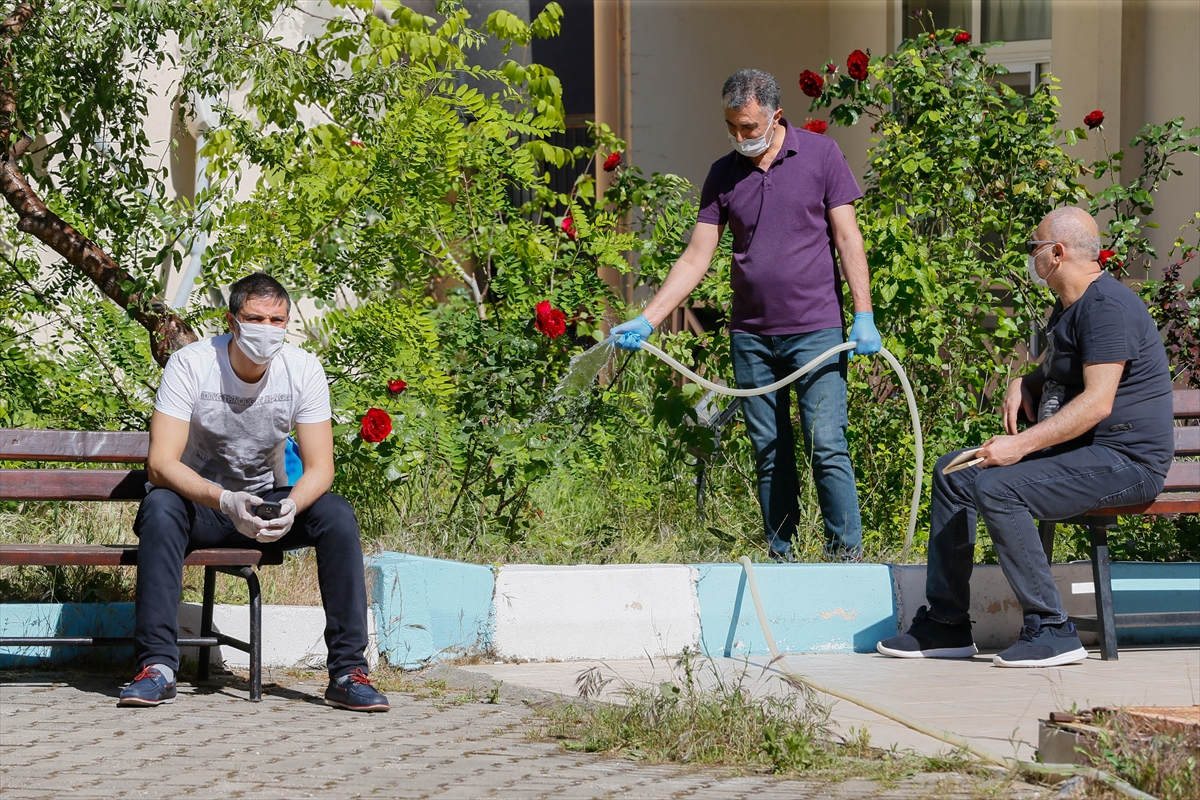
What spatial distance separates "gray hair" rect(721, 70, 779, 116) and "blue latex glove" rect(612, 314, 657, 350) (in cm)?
94

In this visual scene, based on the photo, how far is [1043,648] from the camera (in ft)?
16.7

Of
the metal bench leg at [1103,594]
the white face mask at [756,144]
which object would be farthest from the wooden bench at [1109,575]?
the white face mask at [756,144]

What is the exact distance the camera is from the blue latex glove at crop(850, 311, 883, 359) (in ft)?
18.7

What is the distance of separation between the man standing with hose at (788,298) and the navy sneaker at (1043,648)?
2.79 feet

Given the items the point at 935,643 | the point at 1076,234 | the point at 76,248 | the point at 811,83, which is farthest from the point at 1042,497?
the point at 76,248

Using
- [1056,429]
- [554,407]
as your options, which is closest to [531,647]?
[554,407]

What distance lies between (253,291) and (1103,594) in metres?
3.32

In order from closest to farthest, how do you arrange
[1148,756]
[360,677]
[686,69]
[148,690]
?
[1148,756] < [148,690] < [360,677] < [686,69]

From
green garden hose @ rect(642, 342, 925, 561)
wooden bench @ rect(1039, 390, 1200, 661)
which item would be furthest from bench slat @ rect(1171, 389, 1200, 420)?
green garden hose @ rect(642, 342, 925, 561)

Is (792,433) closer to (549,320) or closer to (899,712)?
(549,320)

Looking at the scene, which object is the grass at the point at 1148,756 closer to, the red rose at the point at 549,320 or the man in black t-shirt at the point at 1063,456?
the man in black t-shirt at the point at 1063,456

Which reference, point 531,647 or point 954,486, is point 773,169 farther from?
point 531,647

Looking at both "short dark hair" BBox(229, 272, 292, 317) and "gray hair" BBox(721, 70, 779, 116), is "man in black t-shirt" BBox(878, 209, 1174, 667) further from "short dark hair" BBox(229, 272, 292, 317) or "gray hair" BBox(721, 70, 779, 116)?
"short dark hair" BBox(229, 272, 292, 317)

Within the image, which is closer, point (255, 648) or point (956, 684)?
point (255, 648)
